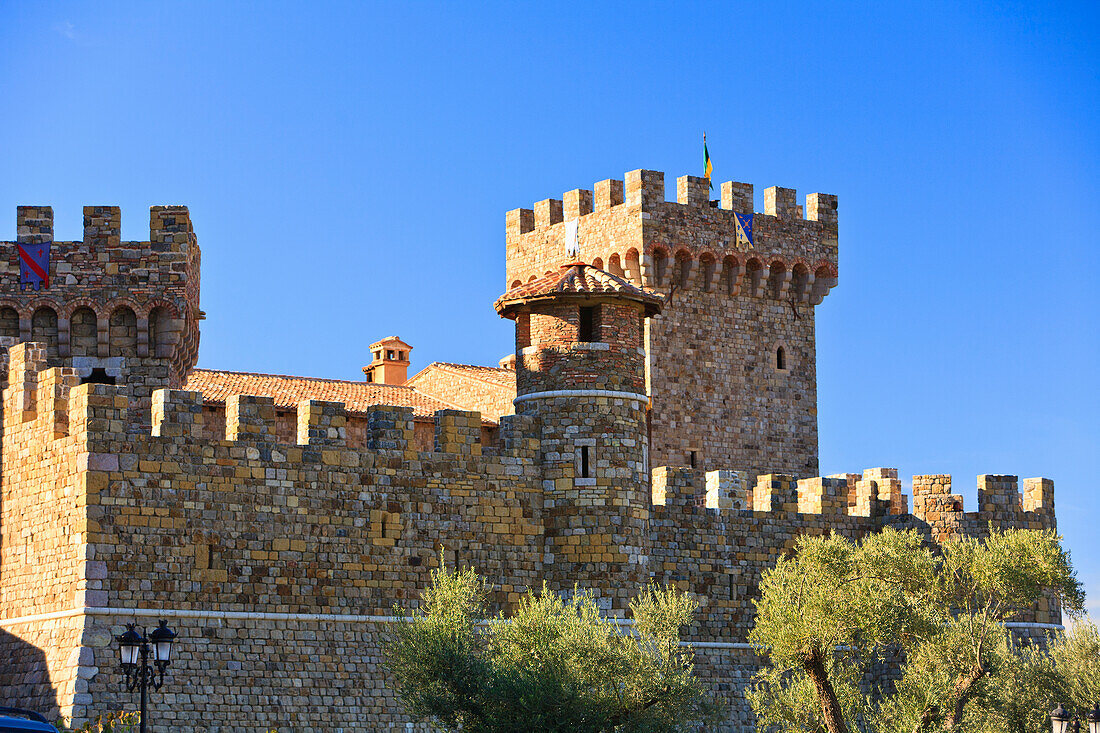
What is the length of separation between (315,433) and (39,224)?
6.58 meters

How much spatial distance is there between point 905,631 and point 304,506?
9.14m

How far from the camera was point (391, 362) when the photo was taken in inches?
1754

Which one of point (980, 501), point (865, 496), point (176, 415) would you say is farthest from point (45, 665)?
point (980, 501)

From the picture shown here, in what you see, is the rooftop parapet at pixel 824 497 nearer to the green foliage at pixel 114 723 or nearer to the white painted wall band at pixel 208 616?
the white painted wall band at pixel 208 616

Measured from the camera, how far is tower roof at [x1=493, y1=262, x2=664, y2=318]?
87.7ft

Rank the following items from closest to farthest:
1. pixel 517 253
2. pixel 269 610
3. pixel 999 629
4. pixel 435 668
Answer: pixel 435 668, pixel 269 610, pixel 999 629, pixel 517 253

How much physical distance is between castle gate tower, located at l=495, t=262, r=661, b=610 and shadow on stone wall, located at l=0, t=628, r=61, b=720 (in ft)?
24.4

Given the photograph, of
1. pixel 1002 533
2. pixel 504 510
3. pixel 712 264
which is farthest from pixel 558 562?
pixel 712 264

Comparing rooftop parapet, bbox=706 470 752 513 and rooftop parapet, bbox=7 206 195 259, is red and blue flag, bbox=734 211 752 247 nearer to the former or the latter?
rooftop parapet, bbox=706 470 752 513

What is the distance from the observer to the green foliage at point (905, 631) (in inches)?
1015

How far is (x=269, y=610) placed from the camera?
79.0 feet

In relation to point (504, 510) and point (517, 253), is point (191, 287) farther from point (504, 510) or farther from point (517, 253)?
point (517, 253)

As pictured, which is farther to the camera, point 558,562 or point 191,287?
point 191,287

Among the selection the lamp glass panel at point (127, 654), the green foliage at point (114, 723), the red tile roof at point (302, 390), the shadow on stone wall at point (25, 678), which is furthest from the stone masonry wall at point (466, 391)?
the lamp glass panel at point (127, 654)
